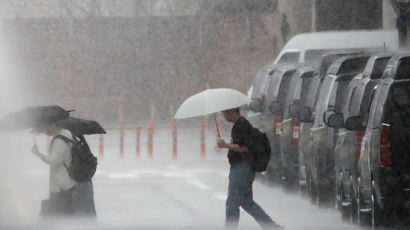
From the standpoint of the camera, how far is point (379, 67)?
17.0 m

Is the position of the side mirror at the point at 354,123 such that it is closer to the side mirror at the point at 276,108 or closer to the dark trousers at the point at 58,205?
the dark trousers at the point at 58,205

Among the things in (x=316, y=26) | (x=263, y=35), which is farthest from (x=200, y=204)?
(x=263, y=35)

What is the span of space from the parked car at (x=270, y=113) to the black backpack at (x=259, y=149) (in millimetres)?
8100

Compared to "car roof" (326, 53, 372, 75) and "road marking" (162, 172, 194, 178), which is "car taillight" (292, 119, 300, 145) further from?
"road marking" (162, 172, 194, 178)

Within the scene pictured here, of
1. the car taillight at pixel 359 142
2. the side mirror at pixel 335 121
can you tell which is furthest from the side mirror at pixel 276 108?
the car taillight at pixel 359 142

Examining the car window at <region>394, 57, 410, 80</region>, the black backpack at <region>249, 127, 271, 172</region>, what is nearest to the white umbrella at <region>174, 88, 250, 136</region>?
the black backpack at <region>249, 127, 271, 172</region>

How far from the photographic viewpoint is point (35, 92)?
50375 millimetres

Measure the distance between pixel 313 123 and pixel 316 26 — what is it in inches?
988

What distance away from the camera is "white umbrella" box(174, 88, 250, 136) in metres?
14.6

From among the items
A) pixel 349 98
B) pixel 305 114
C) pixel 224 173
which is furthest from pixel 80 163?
pixel 224 173

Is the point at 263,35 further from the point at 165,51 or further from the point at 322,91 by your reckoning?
the point at 322,91

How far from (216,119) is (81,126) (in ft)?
43.2

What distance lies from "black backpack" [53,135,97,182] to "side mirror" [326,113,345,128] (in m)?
3.60

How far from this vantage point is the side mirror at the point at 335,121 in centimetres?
1670
